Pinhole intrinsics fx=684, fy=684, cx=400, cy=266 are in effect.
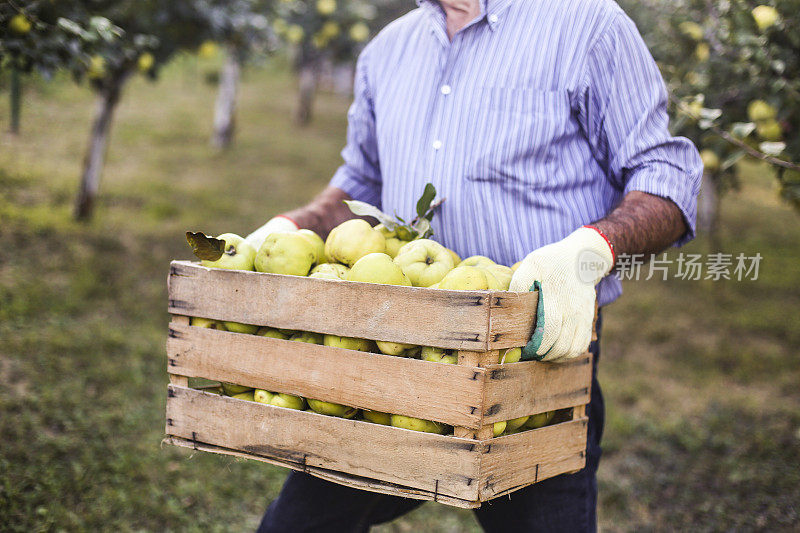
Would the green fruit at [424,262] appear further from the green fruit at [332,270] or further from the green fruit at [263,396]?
the green fruit at [263,396]

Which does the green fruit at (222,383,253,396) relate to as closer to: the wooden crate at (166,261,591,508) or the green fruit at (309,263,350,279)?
the wooden crate at (166,261,591,508)

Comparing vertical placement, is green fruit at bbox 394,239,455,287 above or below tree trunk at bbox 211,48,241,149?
below

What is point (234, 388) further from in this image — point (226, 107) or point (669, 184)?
point (226, 107)

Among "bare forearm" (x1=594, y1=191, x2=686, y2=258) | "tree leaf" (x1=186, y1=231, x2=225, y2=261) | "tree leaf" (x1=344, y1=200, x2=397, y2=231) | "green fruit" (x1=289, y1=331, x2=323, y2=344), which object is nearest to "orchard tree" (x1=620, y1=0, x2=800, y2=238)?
"bare forearm" (x1=594, y1=191, x2=686, y2=258)

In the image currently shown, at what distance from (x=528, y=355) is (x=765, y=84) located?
2.61 meters

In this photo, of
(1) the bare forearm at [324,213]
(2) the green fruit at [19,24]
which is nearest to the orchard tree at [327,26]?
(2) the green fruit at [19,24]

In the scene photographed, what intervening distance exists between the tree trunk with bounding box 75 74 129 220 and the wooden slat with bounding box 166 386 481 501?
543 cm

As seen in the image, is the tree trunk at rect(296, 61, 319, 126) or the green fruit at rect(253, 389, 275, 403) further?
the tree trunk at rect(296, 61, 319, 126)

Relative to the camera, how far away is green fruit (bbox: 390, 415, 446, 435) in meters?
1.34

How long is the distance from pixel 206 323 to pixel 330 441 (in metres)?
0.41

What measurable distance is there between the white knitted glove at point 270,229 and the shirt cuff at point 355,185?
0.28m

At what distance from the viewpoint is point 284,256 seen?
1.54 meters

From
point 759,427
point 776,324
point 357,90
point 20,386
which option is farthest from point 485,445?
point 776,324

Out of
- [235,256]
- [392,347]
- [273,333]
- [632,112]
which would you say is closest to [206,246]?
[235,256]
